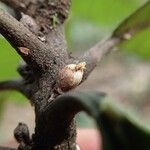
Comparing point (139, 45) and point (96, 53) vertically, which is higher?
point (96, 53)

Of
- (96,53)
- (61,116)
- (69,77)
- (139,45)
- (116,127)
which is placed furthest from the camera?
(139,45)

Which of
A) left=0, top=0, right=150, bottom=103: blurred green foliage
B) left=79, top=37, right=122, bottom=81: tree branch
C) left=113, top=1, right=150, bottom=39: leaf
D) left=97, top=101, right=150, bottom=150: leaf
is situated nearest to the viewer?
left=97, top=101, right=150, bottom=150: leaf

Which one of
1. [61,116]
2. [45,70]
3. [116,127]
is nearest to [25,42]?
[45,70]

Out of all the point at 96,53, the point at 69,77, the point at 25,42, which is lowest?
the point at 96,53

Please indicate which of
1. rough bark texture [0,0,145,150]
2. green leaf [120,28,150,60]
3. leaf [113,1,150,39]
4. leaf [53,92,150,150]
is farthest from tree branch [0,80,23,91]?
green leaf [120,28,150,60]

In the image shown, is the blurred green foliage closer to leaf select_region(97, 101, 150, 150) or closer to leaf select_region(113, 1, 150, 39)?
leaf select_region(113, 1, 150, 39)

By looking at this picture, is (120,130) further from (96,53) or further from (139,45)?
(139,45)

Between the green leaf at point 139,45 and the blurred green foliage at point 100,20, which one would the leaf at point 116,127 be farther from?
the green leaf at point 139,45

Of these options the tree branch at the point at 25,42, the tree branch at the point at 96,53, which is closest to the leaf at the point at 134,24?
the tree branch at the point at 96,53
